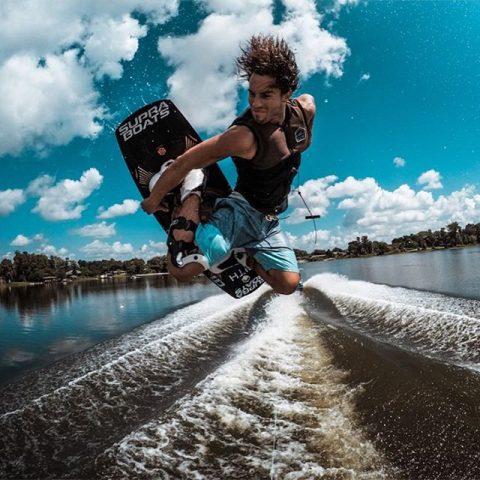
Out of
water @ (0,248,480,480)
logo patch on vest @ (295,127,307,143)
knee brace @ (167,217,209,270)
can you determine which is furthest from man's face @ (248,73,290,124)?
water @ (0,248,480,480)

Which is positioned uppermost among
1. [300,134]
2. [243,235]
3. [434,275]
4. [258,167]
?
[300,134]

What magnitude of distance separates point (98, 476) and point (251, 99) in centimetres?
518

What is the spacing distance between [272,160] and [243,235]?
0.94 m

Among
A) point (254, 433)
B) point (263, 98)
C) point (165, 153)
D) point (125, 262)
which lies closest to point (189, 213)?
point (263, 98)

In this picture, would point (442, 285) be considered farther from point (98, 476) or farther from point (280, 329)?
point (98, 476)

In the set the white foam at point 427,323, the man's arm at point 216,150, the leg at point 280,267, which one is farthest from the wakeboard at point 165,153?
the white foam at point 427,323

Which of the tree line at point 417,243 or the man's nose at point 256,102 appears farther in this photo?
the tree line at point 417,243

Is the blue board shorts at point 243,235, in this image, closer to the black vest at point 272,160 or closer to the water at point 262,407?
the black vest at point 272,160

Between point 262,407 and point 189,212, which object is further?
point 262,407

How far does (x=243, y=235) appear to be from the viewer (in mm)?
4504

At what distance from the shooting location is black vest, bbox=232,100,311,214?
388 centimetres

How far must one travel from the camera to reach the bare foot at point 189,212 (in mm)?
4125

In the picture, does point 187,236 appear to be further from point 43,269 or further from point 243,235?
point 43,269

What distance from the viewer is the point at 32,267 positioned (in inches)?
6486
